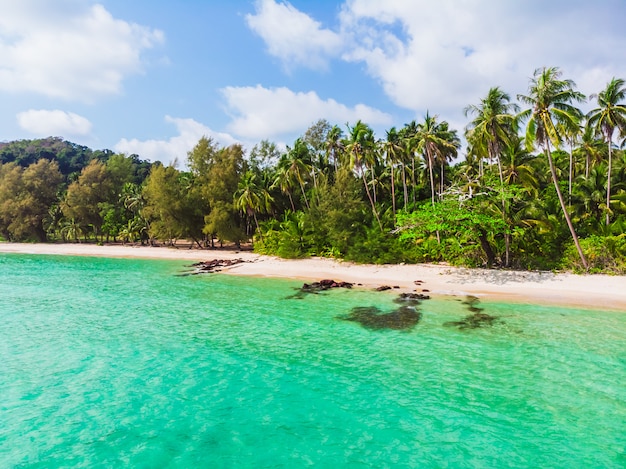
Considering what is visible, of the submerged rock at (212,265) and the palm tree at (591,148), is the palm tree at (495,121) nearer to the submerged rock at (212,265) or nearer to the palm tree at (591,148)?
the palm tree at (591,148)

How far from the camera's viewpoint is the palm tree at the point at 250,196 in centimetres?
4281

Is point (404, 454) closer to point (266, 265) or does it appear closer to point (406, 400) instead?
point (406, 400)

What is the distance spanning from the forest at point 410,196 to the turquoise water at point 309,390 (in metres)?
8.84

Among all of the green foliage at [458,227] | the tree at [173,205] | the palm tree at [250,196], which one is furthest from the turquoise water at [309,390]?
the tree at [173,205]

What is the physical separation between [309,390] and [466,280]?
18.4 meters

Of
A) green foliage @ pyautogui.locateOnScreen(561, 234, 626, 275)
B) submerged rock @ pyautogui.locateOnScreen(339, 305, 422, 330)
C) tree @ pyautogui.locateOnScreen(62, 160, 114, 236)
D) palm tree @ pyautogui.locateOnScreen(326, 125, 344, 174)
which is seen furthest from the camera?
tree @ pyautogui.locateOnScreen(62, 160, 114, 236)

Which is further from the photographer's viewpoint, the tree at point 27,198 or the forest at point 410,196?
the tree at point 27,198

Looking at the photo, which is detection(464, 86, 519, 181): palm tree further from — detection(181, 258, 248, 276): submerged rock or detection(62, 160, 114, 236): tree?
detection(62, 160, 114, 236): tree

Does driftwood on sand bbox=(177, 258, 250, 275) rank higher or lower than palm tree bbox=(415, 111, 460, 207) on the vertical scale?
lower

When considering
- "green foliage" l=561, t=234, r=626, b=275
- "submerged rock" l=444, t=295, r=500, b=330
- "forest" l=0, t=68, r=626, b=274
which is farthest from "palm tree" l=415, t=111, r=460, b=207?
"submerged rock" l=444, t=295, r=500, b=330

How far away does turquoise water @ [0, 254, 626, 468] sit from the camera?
8312 millimetres

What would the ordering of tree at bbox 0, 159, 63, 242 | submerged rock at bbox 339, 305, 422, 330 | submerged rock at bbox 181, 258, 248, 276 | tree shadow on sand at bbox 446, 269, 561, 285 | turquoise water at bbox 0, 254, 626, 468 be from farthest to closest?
tree at bbox 0, 159, 63, 242
submerged rock at bbox 181, 258, 248, 276
tree shadow on sand at bbox 446, 269, 561, 285
submerged rock at bbox 339, 305, 422, 330
turquoise water at bbox 0, 254, 626, 468

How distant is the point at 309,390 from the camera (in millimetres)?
11125

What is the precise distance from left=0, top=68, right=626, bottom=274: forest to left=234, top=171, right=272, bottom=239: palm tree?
0.66 ft
